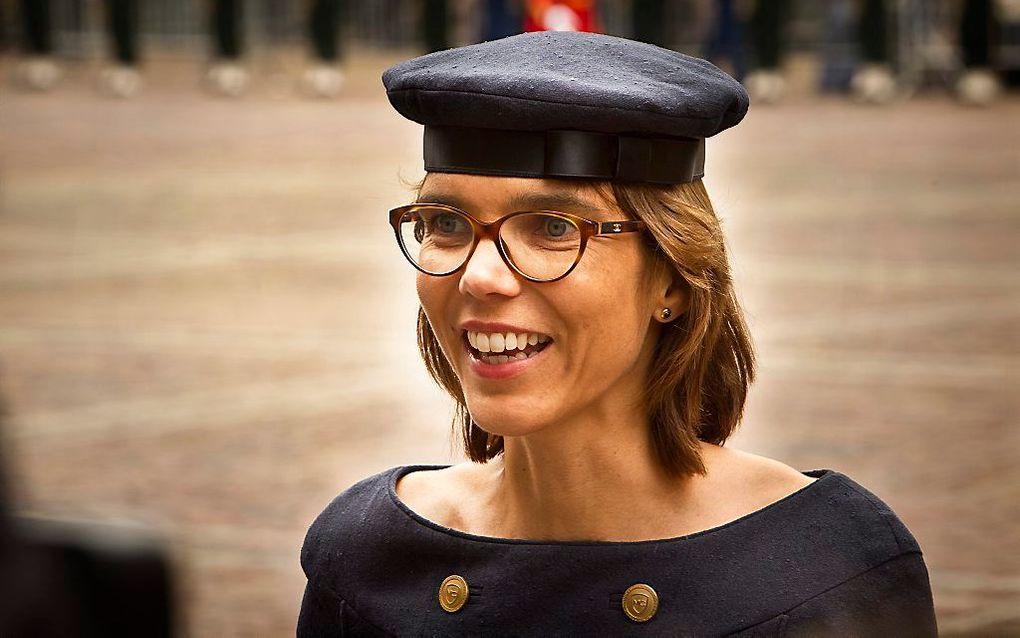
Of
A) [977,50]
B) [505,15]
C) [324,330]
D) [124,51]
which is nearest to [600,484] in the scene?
[324,330]

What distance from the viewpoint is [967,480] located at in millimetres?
5863

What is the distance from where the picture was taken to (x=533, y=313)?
1838 mm

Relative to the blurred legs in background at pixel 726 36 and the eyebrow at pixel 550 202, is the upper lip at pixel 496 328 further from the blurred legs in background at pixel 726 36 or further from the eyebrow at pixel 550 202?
the blurred legs in background at pixel 726 36

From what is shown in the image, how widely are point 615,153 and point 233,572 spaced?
3.44m

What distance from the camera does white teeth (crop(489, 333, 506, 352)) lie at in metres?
1.84

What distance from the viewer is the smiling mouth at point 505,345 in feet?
6.03

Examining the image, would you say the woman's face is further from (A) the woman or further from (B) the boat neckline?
(B) the boat neckline

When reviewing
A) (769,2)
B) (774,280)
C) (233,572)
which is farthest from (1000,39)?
(233,572)

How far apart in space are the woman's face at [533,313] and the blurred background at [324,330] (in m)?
0.68

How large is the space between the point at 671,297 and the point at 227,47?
26.9 meters

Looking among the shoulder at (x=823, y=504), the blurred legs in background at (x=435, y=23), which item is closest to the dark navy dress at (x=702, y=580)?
the shoulder at (x=823, y=504)

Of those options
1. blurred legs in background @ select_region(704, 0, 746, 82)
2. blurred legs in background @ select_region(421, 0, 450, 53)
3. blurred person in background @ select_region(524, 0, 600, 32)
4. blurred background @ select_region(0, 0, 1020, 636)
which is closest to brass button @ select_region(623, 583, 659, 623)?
blurred background @ select_region(0, 0, 1020, 636)

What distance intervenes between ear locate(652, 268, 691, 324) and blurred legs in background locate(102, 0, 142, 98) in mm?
26006

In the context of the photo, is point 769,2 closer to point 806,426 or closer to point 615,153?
point 806,426
